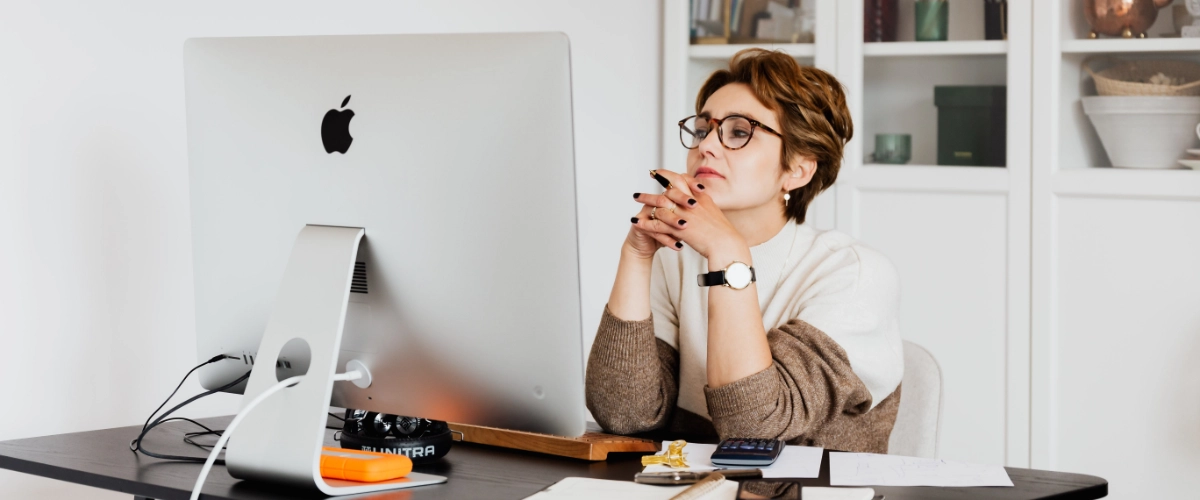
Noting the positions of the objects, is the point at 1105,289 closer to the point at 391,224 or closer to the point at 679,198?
the point at 679,198

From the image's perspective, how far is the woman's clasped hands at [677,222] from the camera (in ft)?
4.77

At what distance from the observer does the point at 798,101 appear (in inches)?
64.1

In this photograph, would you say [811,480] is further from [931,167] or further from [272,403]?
[931,167]

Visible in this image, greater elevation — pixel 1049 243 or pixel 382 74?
pixel 382 74

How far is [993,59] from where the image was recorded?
2.79 meters

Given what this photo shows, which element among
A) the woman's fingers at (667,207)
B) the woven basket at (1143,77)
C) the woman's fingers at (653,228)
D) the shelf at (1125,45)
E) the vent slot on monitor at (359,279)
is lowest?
the vent slot on monitor at (359,279)

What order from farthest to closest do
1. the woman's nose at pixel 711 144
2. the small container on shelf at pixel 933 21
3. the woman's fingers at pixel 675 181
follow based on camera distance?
the small container on shelf at pixel 933 21 → the woman's nose at pixel 711 144 → the woman's fingers at pixel 675 181

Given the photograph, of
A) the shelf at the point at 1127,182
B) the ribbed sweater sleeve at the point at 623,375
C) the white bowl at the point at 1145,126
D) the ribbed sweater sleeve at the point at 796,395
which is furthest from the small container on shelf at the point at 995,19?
the ribbed sweater sleeve at the point at 623,375

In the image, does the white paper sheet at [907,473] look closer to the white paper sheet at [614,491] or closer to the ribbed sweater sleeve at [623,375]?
the white paper sheet at [614,491]

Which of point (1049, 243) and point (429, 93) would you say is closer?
point (429, 93)

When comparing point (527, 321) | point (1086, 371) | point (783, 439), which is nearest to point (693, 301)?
point (783, 439)

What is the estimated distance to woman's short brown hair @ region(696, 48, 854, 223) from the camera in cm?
163

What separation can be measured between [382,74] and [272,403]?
1.13 feet

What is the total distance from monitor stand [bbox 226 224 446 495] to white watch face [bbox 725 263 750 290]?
0.50m
